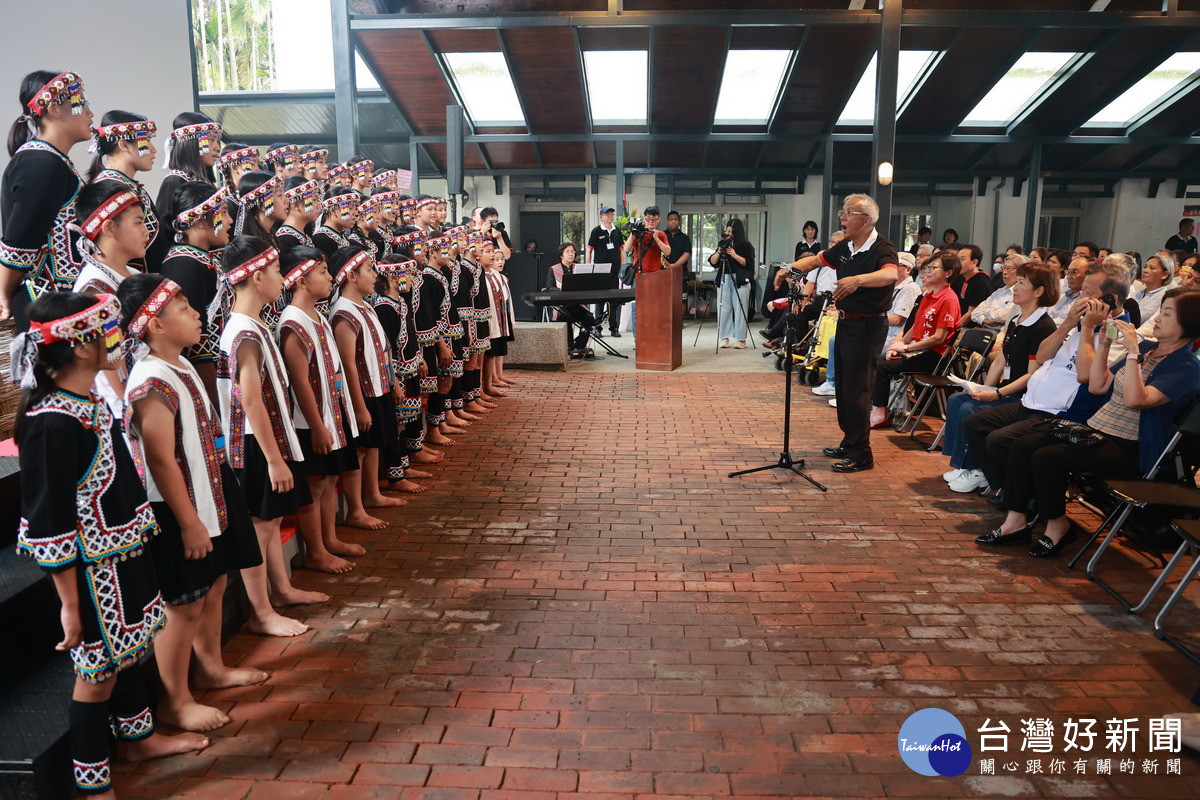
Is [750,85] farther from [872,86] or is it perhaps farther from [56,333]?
[56,333]

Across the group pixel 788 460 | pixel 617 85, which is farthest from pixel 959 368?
pixel 617 85

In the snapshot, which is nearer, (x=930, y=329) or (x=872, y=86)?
(x=930, y=329)

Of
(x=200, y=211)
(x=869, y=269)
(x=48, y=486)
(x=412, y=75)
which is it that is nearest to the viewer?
(x=48, y=486)

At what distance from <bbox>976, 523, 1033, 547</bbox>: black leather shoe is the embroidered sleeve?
13.4 ft

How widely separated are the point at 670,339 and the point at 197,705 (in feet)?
24.8

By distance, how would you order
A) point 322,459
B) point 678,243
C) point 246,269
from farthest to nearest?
point 678,243 < point 322,459 < point 246,269

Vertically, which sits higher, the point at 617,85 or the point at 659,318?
the point at 617,85

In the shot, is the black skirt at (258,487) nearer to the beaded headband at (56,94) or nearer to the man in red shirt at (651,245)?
the beaded headband at (56,94)

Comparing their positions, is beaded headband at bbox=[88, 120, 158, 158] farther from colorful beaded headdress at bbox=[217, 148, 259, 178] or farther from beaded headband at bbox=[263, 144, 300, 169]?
beaded headband at bbox=[263, 144, 300, 169]

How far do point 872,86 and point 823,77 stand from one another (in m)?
1.08

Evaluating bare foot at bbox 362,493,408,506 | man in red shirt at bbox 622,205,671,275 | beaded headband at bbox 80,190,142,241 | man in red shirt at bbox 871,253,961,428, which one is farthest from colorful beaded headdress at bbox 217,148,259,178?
man in red shirt at bbox 622,205,671,275

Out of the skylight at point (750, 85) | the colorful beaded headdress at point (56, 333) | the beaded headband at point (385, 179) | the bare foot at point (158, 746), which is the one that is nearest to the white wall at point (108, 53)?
the beaded headband at point (385, 179)

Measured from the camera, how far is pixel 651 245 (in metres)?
10.4

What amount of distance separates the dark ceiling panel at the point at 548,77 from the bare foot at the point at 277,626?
10.1 metres
